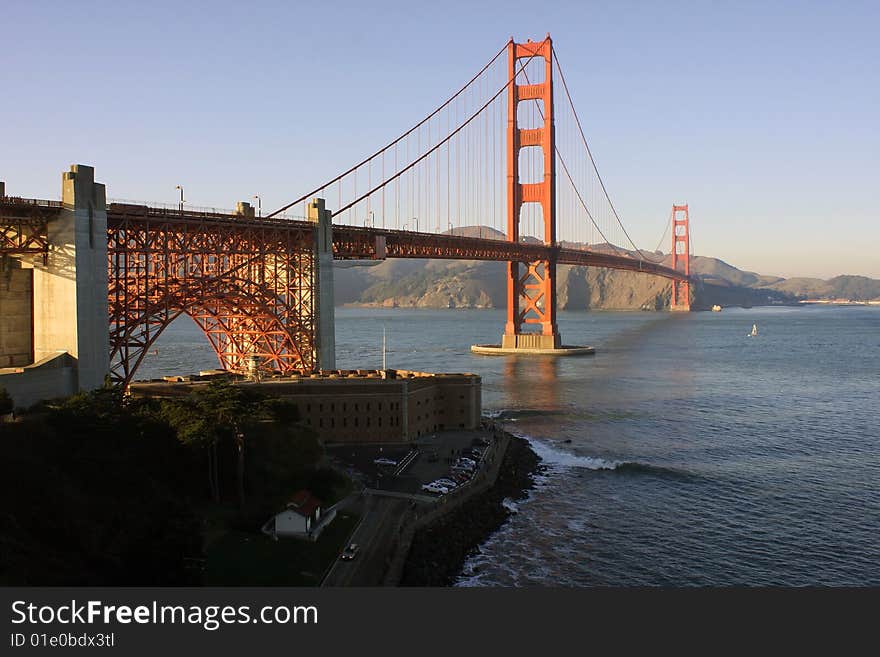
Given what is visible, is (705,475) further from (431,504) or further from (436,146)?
(436,146)

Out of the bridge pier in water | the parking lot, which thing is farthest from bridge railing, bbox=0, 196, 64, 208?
the bridge pier in water

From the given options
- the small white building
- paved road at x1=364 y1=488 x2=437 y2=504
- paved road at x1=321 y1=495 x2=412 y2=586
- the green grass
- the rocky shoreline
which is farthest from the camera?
paved road at x1=364 y1=488 x2=437 y2=504

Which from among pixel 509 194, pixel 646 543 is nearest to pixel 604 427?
pixel 646 543

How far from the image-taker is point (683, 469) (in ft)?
150

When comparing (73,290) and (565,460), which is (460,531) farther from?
(73,290)

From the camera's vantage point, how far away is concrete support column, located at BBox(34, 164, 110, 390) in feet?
126

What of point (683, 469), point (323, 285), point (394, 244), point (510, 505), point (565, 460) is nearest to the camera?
point (510, 505)

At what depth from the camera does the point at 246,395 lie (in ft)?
121

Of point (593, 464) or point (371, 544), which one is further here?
point (593, 464)

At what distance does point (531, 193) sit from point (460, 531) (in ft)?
287

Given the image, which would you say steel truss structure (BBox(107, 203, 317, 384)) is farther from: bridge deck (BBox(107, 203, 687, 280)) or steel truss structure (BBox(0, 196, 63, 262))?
steel truss structure (BBox(0, 196, 63, 262))

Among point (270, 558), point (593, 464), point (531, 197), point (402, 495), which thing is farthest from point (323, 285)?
point (531, 197)

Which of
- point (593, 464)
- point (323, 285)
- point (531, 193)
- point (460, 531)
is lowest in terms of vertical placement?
point (460, 531)

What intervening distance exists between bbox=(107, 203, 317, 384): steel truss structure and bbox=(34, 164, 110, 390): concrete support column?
141 inches
